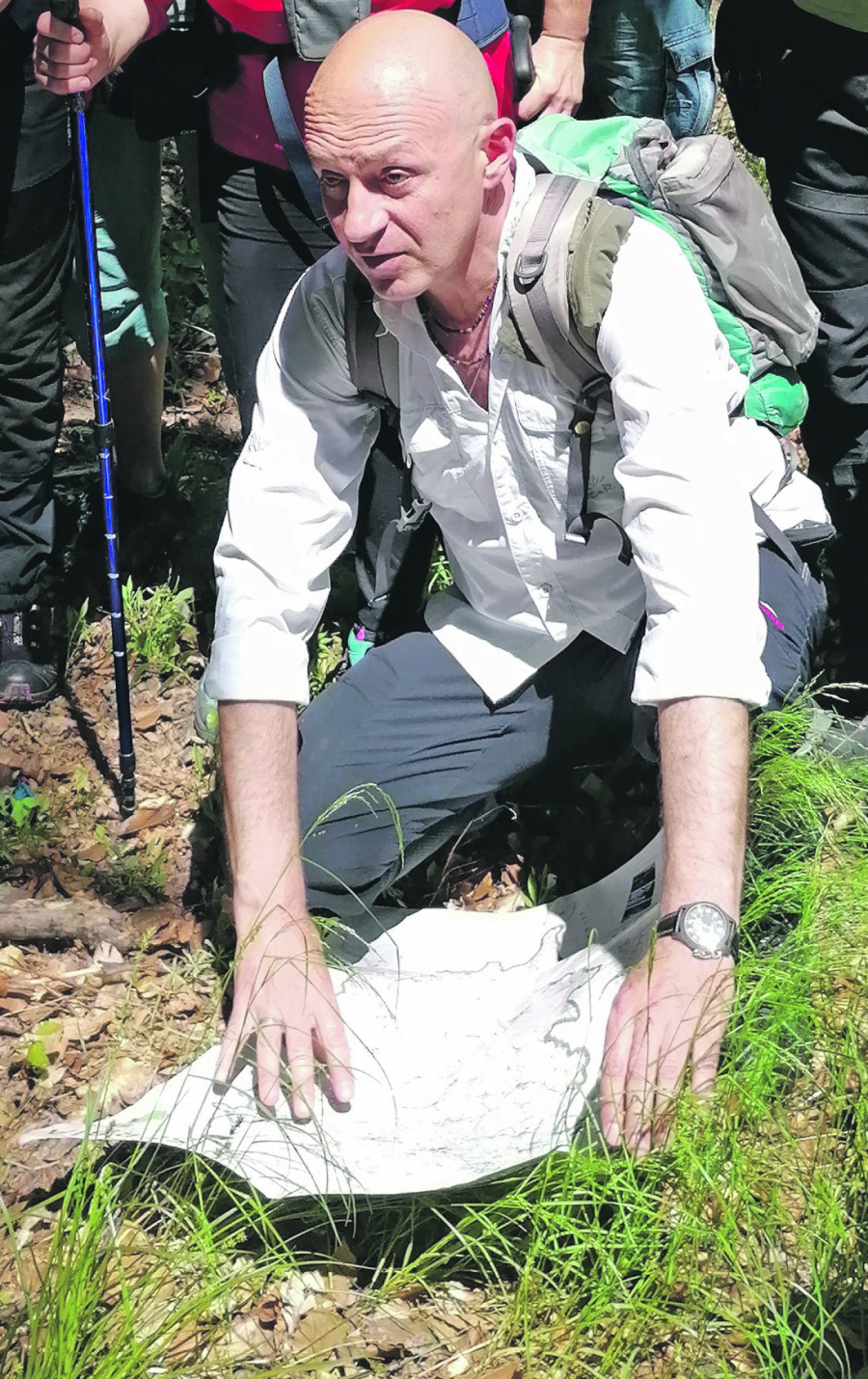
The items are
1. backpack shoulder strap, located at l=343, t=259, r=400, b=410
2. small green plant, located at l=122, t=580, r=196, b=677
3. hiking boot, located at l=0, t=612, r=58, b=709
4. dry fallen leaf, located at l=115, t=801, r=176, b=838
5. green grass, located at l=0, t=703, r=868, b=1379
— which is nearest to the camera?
green grass, located at l=0, t=703, r=868, b=1379

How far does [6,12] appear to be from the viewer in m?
3.26

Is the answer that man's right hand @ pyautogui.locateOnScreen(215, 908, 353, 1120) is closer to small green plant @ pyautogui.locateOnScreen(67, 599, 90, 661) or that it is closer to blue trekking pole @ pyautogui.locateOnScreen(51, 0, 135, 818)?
blue trekking pole @ pyautogui.locateOnScreen(51, 0, 135, 818)

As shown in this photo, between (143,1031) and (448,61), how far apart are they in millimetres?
2064

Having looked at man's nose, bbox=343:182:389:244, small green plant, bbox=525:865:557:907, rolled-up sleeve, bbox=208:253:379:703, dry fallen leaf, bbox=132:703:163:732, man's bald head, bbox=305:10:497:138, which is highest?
man's bald head, bbox=305:10:497:138

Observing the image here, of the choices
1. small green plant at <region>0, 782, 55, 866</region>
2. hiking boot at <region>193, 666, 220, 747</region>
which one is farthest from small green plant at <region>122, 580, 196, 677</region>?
small green plant at <region>0, 782, 55, 866</region>

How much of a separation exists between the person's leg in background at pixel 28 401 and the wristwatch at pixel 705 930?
2.26 meters

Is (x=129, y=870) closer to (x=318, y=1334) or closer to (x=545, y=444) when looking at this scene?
→ (x=318, y=1334)

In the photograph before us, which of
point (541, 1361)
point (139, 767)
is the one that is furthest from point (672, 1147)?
point (139, 767)

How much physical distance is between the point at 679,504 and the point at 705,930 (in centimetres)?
72

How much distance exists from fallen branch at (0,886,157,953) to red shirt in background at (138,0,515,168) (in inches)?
71.3

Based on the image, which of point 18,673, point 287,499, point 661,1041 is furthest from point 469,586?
point 18,673

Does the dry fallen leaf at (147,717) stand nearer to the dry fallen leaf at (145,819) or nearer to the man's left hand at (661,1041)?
the dry fallen leaf at (145,819)

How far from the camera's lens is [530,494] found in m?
2.81

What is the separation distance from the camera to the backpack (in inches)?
98.3
